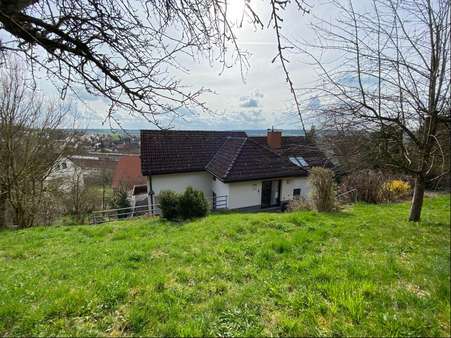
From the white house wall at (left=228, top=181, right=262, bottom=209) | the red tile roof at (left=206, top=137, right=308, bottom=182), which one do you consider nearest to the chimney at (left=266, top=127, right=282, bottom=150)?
the red tile roof at (left=206, top=137, right=308, bottom=182)

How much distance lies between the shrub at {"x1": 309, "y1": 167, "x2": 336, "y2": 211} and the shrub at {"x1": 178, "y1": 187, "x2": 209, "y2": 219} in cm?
445

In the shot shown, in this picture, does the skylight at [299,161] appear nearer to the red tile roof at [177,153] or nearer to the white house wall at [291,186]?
the white house wall at [291,186]

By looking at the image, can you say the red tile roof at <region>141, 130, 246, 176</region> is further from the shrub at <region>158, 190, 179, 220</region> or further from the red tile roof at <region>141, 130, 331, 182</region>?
the shrub at <region>158, 190, 179, 220</region>

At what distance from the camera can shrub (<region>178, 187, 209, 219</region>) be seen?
30.6 ft

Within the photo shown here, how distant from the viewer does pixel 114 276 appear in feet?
10.4

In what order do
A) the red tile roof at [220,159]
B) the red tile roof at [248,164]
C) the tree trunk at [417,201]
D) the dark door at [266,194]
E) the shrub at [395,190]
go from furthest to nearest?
the dark door at [266,194] < the red tile roof at [220,159] < the red tile roof at [248,164] < the shrub at [395,190] < the tree trunk at [417,201]

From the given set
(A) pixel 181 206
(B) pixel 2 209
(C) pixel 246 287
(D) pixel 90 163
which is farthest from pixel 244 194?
(C) pixel 246 287

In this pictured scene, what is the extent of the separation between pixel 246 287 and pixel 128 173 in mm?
26366

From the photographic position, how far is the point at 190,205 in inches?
369

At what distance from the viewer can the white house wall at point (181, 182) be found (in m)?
15.2

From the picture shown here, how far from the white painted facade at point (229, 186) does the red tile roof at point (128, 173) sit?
36.3 feet

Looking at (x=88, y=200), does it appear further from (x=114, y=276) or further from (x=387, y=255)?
(x=387, y=255)

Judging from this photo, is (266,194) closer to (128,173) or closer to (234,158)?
(234,158)

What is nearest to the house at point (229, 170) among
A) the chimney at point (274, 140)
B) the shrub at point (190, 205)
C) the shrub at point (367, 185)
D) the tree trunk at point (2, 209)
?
the chimney at point (274, 140)
